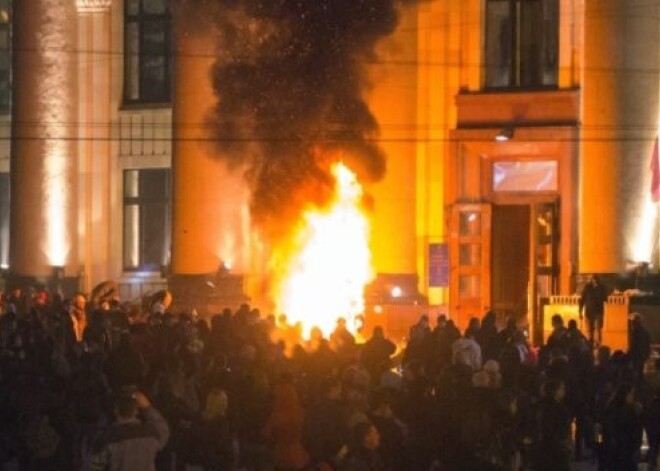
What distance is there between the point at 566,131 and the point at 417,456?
17704mm

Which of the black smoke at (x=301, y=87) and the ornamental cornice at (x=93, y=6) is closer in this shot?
the black smoke at (x=301, y=87)

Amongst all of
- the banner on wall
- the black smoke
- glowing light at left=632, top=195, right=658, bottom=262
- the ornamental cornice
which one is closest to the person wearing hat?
glowing light at left=632, top=195, right=658, bottom=262

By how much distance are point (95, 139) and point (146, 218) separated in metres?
2.07

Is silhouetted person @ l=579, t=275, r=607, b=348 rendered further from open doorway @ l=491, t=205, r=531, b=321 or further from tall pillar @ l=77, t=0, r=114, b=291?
tall pillar @ l=77, t=0, r=114, b=291

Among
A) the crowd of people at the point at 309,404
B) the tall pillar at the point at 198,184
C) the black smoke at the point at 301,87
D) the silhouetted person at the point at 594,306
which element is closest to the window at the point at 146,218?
the tall pillar at the point at 198,184

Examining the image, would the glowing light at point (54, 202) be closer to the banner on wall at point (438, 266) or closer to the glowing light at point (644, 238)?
the banner on wall at point (438, 266)

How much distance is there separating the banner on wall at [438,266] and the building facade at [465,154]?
0.12ft

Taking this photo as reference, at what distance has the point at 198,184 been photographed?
33.2m

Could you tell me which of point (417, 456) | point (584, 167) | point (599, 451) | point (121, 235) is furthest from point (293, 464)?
point (121, 235)

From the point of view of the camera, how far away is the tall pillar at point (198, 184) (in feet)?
108

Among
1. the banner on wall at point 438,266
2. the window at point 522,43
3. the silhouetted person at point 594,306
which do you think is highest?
the window at point 522,43

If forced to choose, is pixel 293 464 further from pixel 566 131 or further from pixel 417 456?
pixel 566 131

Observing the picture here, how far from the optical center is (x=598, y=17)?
30.4 m

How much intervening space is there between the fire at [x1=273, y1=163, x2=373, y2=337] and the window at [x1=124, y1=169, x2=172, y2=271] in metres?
6.55
